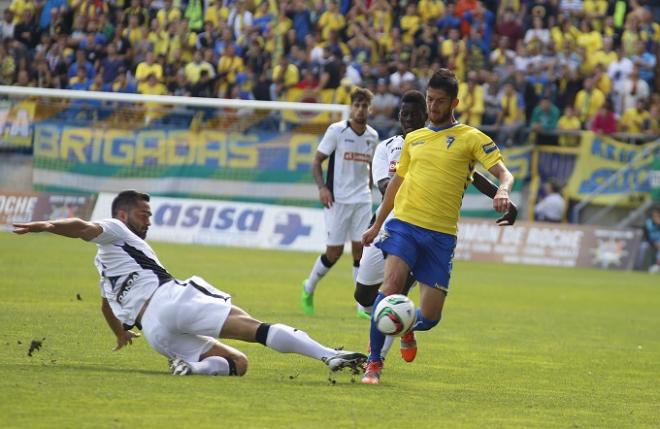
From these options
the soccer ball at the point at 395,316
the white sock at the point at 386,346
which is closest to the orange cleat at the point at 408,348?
the white sock at the point at 386,346

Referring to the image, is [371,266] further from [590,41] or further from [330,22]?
[330,22]

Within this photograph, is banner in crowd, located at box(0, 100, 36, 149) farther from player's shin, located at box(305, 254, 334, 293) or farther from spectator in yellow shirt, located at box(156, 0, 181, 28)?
player's shin, located at box(305, 254, 334, 293)

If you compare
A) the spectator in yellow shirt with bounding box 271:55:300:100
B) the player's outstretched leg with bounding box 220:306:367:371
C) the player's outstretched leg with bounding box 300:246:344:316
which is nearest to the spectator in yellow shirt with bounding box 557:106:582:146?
the spectator in yellow shirt with bounding box 271:55:300:100

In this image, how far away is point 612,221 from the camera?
1135 inches

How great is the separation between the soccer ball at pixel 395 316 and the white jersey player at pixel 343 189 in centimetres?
655

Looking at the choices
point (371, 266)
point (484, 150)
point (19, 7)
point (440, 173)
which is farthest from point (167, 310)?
point (19, 7)

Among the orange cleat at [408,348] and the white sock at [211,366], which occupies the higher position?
the orange cleat at [408,348]

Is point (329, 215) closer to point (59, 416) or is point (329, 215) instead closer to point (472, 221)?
point (59, 416)

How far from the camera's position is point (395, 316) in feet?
29.8

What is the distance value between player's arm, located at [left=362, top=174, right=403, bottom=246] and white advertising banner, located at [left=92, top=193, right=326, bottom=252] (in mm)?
17206

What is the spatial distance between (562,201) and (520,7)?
584 cm

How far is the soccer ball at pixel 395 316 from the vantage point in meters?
9.09

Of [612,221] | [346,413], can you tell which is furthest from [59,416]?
[612,221]

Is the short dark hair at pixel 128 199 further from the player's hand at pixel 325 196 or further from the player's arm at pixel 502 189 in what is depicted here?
the player's hand at pixel 325 196
